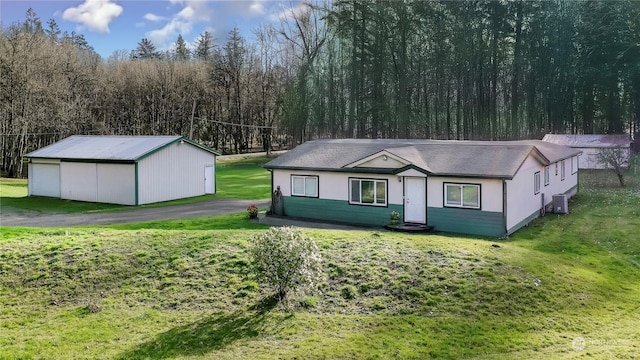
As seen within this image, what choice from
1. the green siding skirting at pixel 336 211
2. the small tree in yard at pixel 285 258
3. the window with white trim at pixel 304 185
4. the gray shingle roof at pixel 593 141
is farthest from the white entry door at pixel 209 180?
the gray shingle roof at pixel 593 141

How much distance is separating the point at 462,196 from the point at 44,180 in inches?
914

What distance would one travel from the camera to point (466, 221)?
18594 millimetres

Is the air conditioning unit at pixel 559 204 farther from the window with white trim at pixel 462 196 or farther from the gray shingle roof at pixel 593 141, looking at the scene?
the gray shingle roof at pixel 593 141

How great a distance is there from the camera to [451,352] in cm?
900

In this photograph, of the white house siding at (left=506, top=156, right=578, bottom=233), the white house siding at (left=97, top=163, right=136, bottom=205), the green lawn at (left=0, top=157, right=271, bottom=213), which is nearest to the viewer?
the white house siding at (left=506, top=156, right=578, bottom=233)

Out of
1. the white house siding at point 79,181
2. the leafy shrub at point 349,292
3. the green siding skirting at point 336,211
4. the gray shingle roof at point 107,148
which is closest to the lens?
the leafy shrub at point 349,292

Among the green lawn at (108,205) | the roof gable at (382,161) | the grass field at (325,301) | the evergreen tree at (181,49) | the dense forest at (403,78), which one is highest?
the evergreen tree at (181,49)

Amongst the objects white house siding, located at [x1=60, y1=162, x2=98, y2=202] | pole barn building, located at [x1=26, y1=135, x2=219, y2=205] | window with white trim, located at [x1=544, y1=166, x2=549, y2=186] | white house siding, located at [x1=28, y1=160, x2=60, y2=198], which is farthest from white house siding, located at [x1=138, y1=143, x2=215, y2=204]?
window with white trim, located at [x1=544, y1=166, x2=549, y2=186]

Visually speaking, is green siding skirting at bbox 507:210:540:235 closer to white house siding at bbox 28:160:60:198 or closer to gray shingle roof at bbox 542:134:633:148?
gray shingle roof at bbox 542:134:633:148

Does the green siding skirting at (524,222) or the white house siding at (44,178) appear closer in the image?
the green siding skirting at (524,222)

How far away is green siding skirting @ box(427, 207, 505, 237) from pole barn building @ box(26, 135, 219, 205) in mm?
14694

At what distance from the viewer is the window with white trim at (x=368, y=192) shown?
20.4 meters

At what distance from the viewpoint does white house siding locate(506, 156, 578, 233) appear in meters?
18.4

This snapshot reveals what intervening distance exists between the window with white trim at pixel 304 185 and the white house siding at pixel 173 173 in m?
8.70
